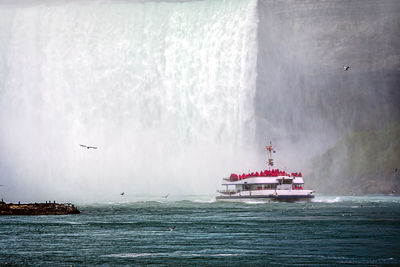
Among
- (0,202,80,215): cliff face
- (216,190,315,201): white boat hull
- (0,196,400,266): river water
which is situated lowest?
(0,196,400,266): river water

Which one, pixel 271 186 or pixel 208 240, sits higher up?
pixel 271 186

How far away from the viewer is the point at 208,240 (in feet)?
233

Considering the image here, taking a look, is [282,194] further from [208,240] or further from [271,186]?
[208,240]

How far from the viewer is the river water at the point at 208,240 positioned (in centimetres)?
5803

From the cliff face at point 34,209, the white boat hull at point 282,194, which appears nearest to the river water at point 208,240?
the cliff face at point 34,209

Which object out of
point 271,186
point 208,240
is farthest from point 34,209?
point 208,240

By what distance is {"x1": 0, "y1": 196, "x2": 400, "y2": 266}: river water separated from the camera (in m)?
58.0

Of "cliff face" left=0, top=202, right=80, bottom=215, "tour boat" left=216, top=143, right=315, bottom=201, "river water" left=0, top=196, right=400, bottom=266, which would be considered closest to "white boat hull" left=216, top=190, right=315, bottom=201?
"tour boat" left=216, top=143, right=315, bottom=201

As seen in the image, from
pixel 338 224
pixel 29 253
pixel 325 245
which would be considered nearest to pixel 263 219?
pixel 338 224

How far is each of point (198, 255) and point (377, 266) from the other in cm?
1426

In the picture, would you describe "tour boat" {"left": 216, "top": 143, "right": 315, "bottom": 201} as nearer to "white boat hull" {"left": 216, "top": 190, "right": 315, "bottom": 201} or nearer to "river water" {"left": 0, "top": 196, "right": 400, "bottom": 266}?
"white boat hull" {"left": 216, "top": 190, "right": 315, "bottom": 201}

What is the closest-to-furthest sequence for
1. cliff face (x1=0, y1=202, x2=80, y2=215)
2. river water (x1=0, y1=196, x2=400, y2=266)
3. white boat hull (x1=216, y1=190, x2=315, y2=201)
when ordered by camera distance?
river water (x1=0, y1=196, x2=400, y2=266) < cliff face (x1=0, y1=202, x2=80, y2=215) < white boat hull (x1=216, y1=190, x2=315, y2=201)

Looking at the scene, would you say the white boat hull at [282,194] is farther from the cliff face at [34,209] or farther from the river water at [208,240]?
the cliff face at [34,209]

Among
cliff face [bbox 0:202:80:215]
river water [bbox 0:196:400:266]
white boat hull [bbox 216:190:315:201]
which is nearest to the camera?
river water [bbox 0:196:400:266]
